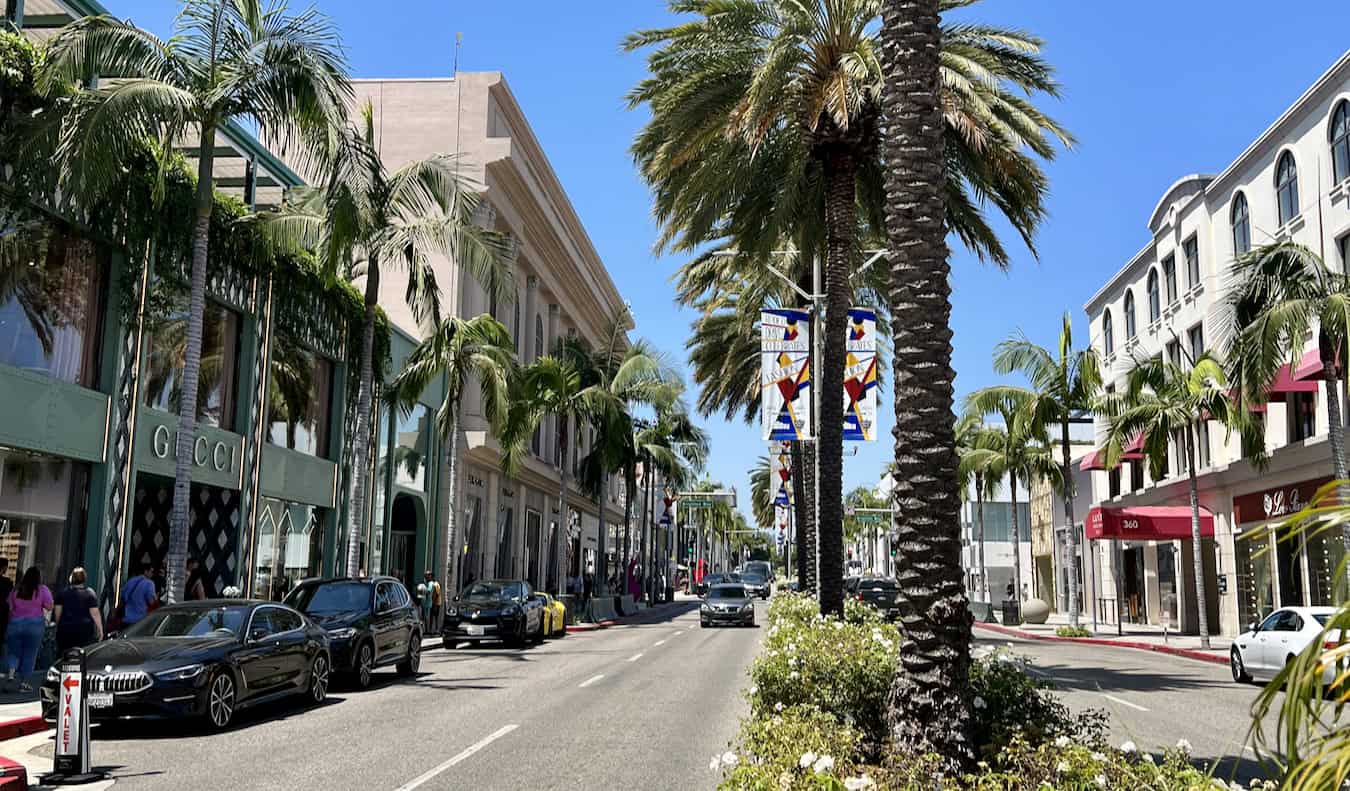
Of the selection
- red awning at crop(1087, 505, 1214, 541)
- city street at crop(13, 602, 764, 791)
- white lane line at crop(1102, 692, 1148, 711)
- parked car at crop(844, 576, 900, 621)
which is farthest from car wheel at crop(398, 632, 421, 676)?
parked car at crop(844, 576, 900, 621)

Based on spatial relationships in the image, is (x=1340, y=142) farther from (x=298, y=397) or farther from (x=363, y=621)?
(x=298, y=397)

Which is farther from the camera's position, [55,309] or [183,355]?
[183,355]

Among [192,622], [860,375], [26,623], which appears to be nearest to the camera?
[192,622]

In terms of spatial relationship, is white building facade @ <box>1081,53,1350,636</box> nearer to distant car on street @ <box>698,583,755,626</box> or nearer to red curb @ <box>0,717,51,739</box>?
distant car on street @ <box>698,583,755,626</box>

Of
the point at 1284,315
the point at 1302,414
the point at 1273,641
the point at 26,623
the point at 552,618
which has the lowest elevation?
the point at 552,618

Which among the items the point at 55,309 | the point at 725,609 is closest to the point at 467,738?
the point at 55,309

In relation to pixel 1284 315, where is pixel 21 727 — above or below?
below

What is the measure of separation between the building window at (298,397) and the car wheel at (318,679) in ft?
39.4

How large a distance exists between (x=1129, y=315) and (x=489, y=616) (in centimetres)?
3181

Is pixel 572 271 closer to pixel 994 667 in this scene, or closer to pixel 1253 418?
pixel 1253 418

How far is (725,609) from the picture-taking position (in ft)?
132

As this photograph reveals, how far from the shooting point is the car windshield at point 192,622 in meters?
13.8

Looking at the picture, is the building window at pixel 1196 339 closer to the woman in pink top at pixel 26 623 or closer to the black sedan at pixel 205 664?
the black sedan at pixel 205 664

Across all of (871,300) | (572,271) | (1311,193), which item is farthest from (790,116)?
(572,271)
